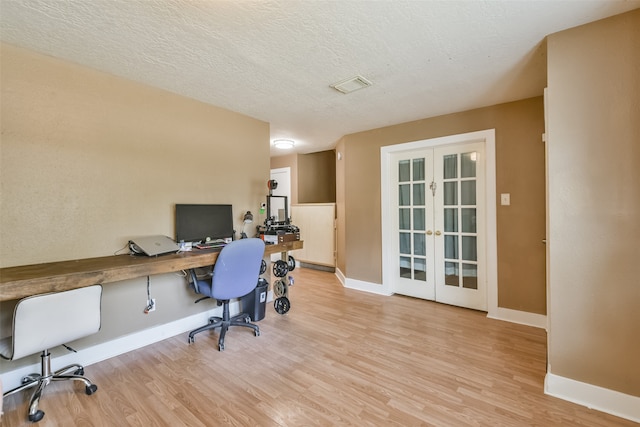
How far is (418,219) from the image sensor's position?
362 cm

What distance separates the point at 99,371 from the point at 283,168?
440cm

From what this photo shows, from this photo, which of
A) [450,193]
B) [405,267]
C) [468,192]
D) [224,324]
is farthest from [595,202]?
[224,324]

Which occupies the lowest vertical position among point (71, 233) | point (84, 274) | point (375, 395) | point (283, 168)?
point (375, 395)

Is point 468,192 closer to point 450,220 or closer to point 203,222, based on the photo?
point 450,220

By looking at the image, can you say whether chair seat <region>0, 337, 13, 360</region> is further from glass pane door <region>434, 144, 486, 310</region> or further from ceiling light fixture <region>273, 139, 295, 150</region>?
glass pane door <region>434, 144, 486, 310</region>

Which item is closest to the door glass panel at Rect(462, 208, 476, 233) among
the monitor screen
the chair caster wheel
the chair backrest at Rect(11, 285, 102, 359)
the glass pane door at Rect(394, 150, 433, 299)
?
the glass pane door at Rect(394, 150, 433, 299)

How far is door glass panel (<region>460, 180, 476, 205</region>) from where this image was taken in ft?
10.5

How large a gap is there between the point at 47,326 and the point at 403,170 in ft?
12.2

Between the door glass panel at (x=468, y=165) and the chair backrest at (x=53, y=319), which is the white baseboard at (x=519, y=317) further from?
the chair backrest at (x=53, y=319)

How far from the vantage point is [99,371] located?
2.06 metres

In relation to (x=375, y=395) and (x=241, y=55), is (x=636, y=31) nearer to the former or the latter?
(x=241, y=55)

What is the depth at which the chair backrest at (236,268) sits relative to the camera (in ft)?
7.58

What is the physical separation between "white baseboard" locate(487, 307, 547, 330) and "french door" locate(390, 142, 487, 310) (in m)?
0.20

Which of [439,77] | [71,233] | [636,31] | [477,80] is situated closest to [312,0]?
[439,77]
